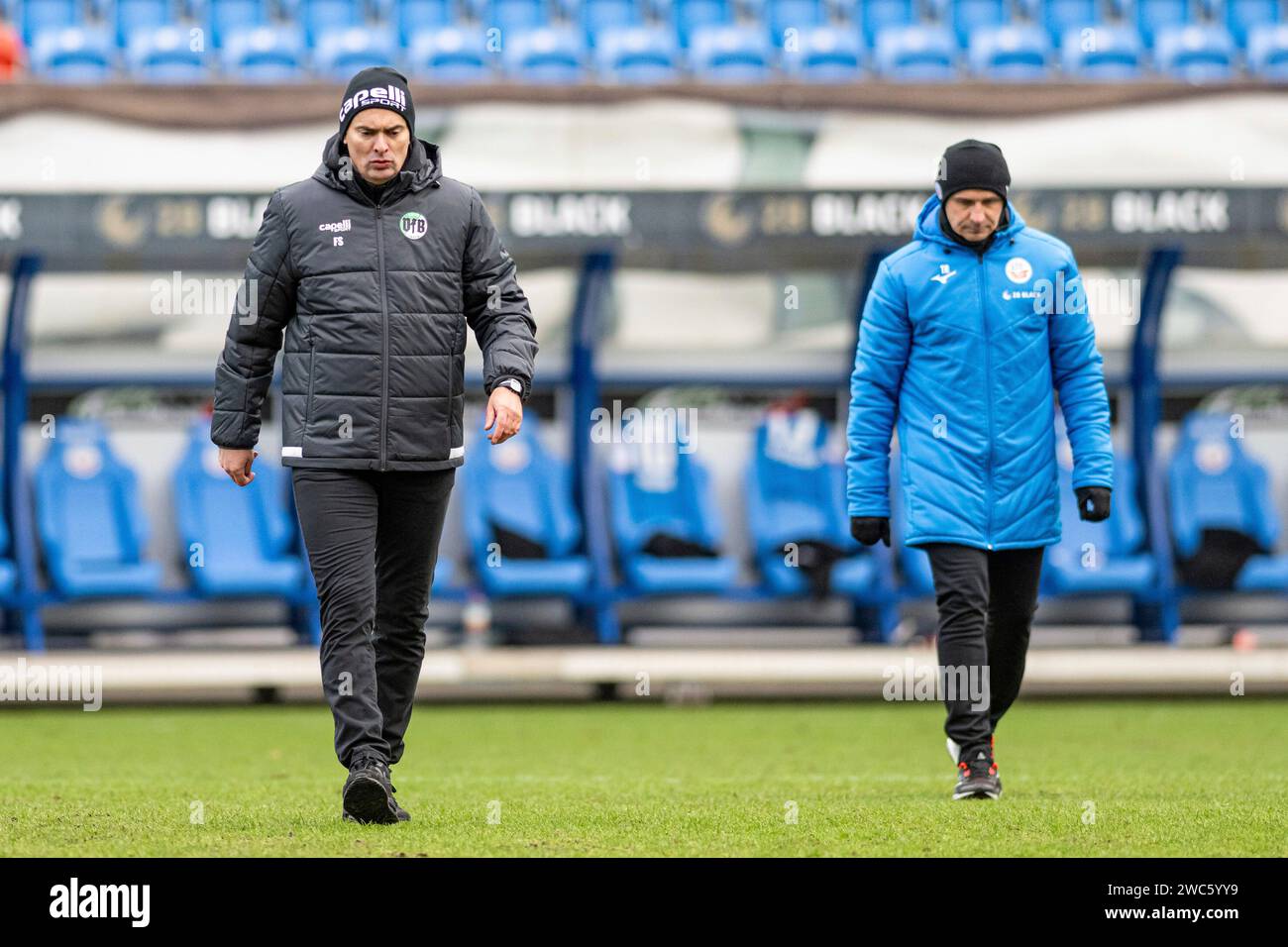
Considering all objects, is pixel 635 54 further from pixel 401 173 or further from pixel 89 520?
pixel 401 173

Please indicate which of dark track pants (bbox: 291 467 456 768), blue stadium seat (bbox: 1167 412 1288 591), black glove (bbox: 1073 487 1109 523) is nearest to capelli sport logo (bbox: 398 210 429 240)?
dark track pants (bbox: 291 467 456 768)

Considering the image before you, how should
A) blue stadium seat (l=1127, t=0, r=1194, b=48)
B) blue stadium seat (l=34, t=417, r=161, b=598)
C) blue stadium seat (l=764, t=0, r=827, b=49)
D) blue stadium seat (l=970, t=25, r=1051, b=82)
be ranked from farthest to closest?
blue stadium seat (l=1127, t=0, r=1194, b=48), blue stadium seat (l=764, t=0, r=827, b=49), blue stadium seat (l=970, t=25, r=1051, b=82), blue stadium seat (l=34, t=417, r=161, b=598)

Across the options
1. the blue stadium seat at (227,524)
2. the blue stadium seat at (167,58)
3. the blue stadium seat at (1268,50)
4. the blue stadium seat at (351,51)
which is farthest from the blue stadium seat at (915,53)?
the blue stadium seat at (227,524)

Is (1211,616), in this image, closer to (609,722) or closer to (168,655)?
(609,722)

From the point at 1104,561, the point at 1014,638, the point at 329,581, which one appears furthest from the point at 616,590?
the point at 329,581

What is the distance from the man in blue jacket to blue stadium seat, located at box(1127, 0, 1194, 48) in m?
10.0

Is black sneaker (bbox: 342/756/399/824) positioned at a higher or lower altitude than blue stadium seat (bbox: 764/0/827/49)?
lower

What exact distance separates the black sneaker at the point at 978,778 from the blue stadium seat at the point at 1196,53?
959 cm

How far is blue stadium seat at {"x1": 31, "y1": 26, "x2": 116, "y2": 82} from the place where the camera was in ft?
45.9

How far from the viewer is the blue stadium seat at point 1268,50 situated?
1404cm

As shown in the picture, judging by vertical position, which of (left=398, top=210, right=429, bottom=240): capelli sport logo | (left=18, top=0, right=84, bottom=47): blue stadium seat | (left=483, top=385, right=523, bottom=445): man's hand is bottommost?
(left=483, top=385, right=523, bottom=445): man's hand

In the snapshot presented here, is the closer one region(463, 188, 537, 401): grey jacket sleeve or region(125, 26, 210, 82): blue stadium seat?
region(463, 188, 537, 401): grey jacket sleeve

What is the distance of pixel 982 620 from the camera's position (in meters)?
5.59

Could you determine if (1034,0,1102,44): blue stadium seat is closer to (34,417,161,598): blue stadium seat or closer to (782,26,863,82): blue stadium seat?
(782,26,863,82): blue stadium seat
